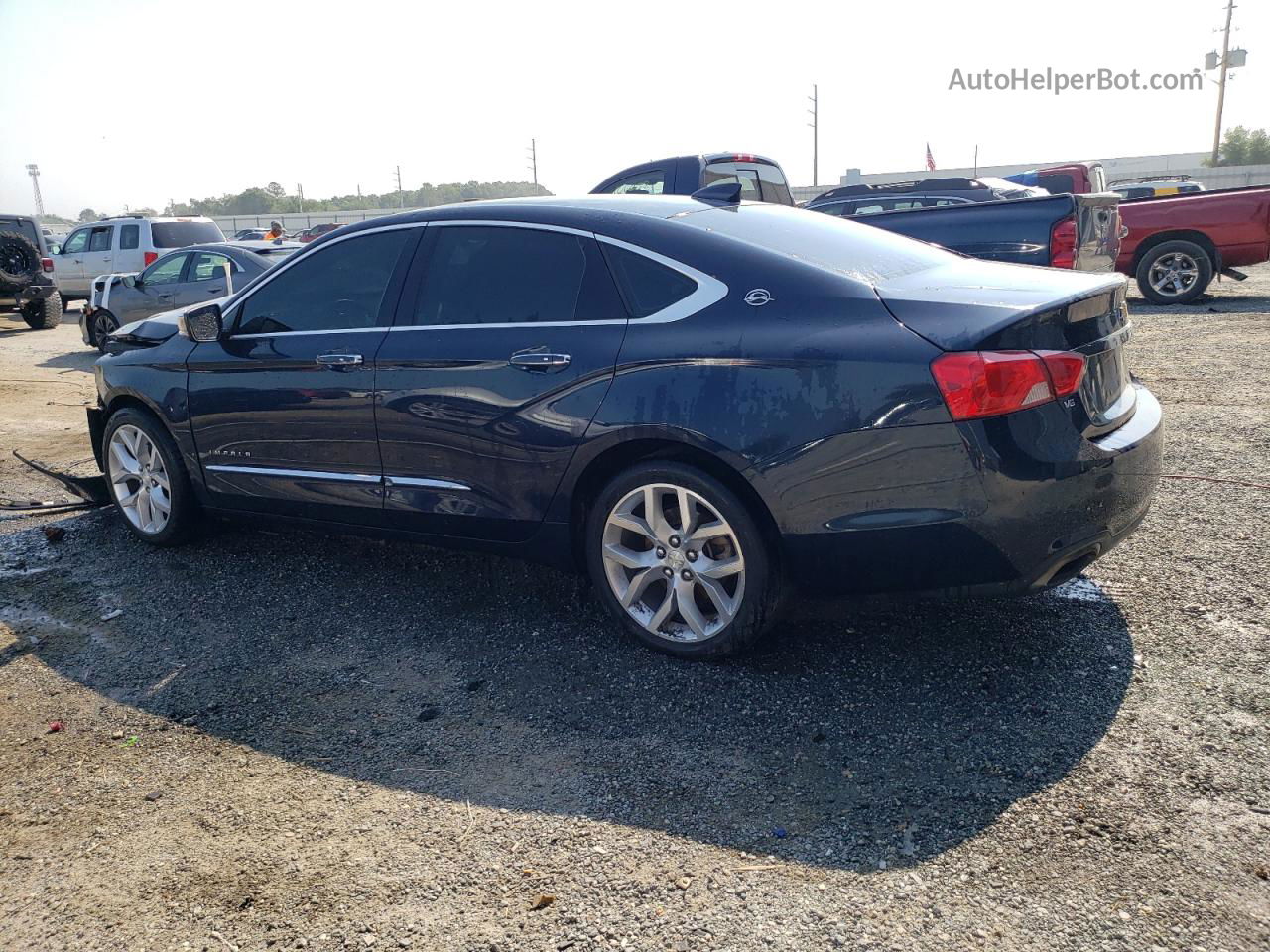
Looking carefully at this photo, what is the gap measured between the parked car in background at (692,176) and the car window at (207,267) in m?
5.57

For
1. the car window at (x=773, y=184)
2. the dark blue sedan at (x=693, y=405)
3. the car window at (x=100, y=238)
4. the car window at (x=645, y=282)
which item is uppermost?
the car window at (x=773, y=184)

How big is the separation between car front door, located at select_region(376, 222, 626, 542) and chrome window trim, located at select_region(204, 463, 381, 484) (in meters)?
0.16

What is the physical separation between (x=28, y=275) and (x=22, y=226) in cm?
148

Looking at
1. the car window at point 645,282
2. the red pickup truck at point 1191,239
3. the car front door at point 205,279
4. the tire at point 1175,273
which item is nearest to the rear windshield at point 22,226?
the car front door at point 205,279

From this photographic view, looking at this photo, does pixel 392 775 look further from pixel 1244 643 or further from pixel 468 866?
pixel 1244 643

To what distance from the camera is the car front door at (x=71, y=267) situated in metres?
20.1

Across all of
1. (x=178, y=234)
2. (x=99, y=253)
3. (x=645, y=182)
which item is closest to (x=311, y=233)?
(x=99, y=253)

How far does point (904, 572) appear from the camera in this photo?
3375mm

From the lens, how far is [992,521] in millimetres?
3215

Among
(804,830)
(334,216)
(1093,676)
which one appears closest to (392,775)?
(804,830)

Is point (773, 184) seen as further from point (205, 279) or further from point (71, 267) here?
point (71, 267)

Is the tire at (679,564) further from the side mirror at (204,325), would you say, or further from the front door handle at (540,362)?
the side mirror at (204,325)

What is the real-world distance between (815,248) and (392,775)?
7.71 feet

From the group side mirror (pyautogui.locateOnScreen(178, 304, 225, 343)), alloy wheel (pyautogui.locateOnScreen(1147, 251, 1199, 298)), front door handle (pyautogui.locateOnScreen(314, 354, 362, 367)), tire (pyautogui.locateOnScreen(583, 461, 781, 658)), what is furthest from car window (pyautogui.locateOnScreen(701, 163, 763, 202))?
tire (pyautogui.locateOnScreen(583, 461, 781, 658))
